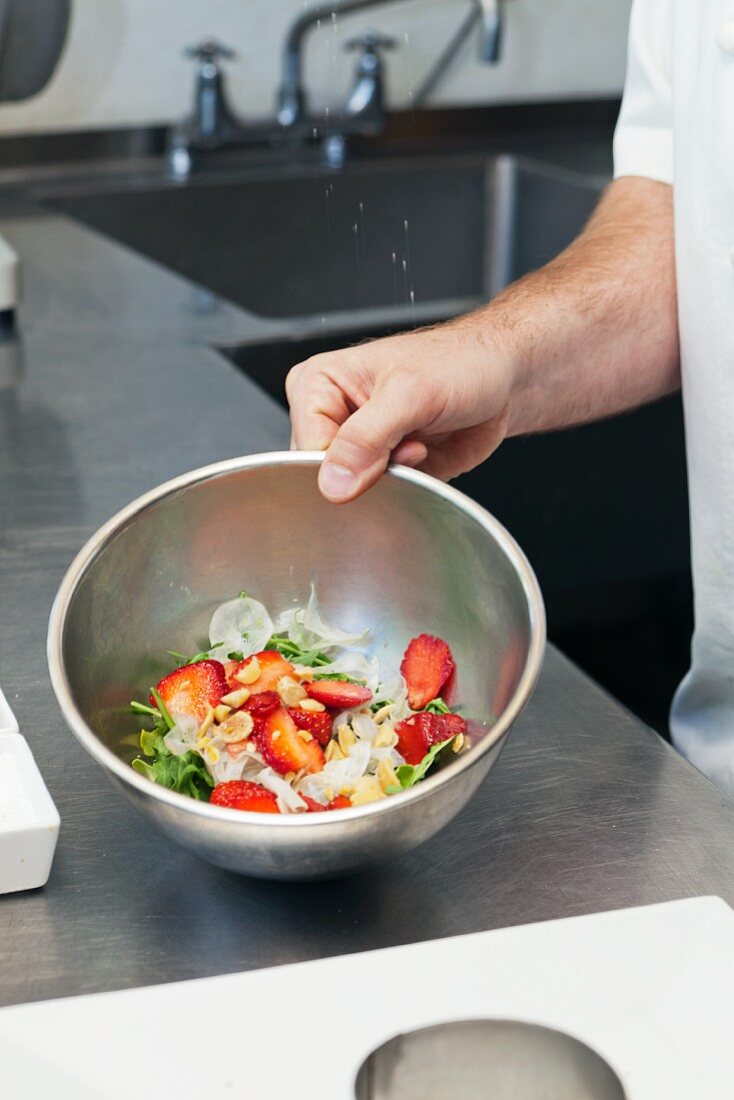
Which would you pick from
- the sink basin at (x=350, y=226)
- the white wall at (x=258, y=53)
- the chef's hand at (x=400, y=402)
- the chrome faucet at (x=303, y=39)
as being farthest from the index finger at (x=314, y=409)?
the white wall at (x=258, y=53)

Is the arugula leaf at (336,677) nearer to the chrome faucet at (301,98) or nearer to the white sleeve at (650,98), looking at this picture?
the white sleeve at (650,98)

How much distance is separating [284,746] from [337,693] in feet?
0.17

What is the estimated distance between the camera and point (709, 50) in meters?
0.94

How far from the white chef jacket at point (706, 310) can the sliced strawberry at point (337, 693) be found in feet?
1.27

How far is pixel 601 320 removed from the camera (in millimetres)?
970

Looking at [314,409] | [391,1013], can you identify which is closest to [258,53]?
[314,409]

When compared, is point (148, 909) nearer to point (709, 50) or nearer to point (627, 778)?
point (627, 778)

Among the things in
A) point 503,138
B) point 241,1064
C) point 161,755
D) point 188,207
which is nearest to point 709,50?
point 161,755

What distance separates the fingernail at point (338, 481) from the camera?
26.8 inches

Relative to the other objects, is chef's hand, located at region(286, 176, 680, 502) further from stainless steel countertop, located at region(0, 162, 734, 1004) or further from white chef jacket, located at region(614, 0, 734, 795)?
stainless steel countertop, located at region(0, 162, 734, 1004)

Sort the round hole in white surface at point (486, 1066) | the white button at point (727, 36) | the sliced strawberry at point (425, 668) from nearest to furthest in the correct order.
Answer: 1. the round hole in white surface at point (486, 1066)
2. the sliced strawberry at point (425, 668)
3. the white button at point (727, 36)

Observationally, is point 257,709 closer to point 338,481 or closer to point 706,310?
point 338,481

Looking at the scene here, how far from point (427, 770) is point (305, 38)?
5.40 ft

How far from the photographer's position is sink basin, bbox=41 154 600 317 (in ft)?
6.43
